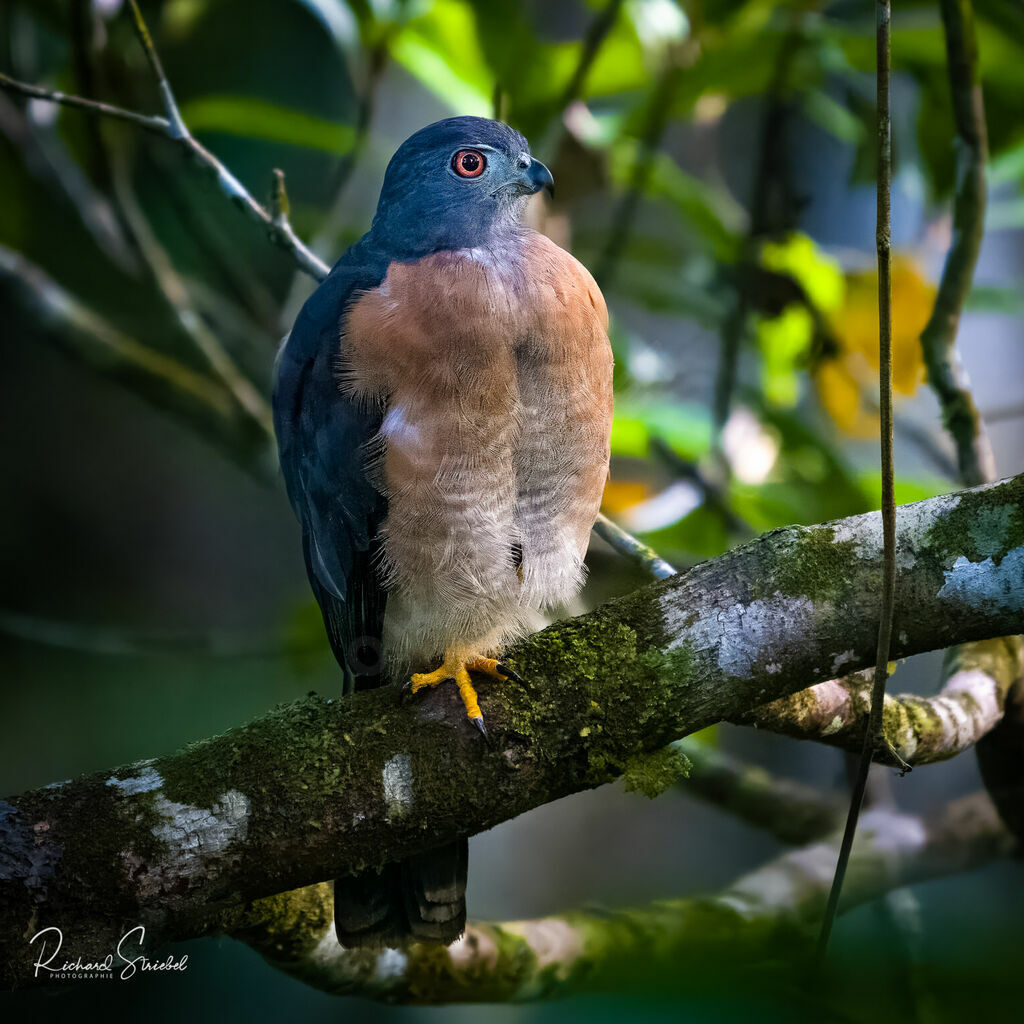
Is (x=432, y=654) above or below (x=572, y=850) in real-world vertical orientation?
below

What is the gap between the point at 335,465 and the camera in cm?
141

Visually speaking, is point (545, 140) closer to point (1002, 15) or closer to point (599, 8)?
point (599, 8)

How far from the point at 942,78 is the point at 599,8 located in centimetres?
85

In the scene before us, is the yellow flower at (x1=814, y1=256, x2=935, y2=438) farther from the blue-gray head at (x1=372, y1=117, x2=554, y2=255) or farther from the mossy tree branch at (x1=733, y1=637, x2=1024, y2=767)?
the blue-gray head at (x1=372, y1=117, x2=554, y2=255)

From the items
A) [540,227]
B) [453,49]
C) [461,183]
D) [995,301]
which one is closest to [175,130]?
[461,183]

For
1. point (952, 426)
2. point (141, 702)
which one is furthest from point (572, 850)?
point (952, 426)

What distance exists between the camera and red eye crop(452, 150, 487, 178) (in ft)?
4.55

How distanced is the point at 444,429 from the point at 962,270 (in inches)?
43.5

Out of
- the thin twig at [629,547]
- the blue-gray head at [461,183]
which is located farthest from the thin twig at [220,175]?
the blue-gray head at [461,183]

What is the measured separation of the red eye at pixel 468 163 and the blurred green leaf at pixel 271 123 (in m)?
1.34

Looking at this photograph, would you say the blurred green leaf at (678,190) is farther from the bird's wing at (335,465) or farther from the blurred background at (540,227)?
the bird's wing at (335,465)

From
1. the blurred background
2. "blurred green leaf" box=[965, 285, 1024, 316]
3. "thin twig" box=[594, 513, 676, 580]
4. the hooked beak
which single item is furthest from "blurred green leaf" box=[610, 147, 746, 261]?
"thin twig" box=[594, 513, 676, 580]

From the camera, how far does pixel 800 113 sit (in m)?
3.07

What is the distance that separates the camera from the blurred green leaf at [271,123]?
2576 millimetres
